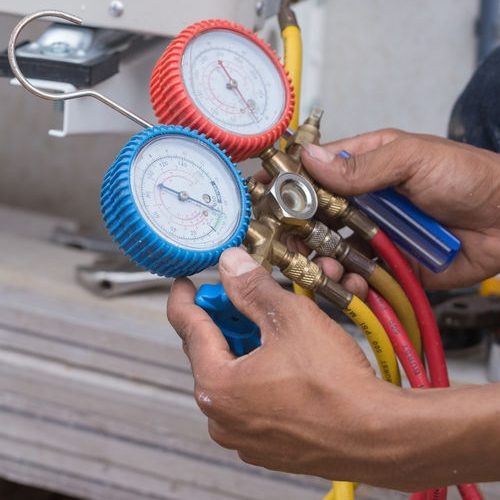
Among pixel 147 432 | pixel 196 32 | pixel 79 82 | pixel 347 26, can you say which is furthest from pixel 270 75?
pixel 347 26

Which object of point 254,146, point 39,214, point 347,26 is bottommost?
point 39,214

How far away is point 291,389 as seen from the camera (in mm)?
531

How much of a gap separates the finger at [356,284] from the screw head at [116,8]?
12.4 inches

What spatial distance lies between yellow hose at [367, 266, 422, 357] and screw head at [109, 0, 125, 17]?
33 centimetres

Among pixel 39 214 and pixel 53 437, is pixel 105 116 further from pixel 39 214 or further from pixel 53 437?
pixel 39 214

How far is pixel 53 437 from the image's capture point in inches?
39.3

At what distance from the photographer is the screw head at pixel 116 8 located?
2.58ft

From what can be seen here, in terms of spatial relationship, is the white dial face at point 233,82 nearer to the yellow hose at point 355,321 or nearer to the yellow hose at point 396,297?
the yellow hose at point 355,321

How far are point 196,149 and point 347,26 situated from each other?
31.3 inches

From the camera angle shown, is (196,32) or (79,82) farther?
(79,82)

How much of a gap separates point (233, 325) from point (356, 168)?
17 cm

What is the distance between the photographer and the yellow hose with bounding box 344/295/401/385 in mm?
643

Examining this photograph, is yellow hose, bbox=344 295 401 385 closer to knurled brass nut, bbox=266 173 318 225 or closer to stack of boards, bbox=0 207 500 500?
knurled brass nut, bbox=266 173 318 225

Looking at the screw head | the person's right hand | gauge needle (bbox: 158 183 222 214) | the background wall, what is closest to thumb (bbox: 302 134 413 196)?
the person's right hand
